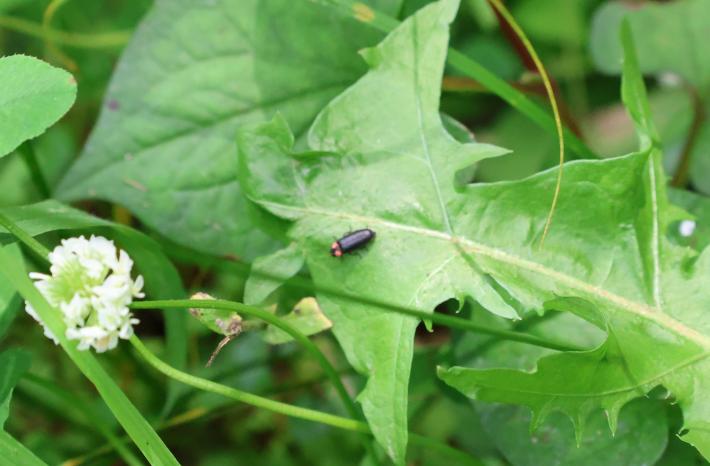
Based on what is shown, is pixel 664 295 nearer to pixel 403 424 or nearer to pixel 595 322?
pixel 595 322

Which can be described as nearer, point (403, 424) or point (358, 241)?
point (403, 424)

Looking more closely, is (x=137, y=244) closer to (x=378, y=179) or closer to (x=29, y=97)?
(x=29, y=97)

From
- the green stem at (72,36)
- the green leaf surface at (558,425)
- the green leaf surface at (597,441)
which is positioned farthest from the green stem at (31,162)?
the green leaf surface at (597,441)

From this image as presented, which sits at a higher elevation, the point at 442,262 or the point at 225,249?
the point at 442,262

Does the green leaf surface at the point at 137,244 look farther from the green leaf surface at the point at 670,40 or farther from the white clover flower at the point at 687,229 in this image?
the green leaf surface at the point at 670,40

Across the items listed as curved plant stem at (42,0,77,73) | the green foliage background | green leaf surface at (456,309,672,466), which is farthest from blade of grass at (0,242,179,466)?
curved plant stem at (42,0,77,73)

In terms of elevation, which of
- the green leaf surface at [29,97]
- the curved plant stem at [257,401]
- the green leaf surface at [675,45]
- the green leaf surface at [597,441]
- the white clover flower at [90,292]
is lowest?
the green leaf surface at [597,441]

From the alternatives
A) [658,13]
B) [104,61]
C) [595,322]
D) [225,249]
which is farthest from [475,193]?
[104,61]
